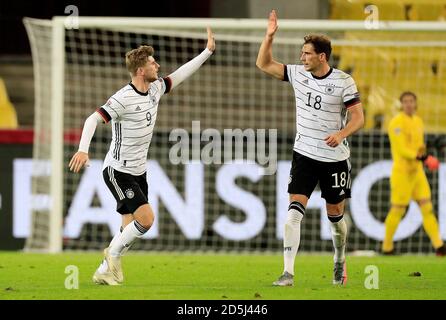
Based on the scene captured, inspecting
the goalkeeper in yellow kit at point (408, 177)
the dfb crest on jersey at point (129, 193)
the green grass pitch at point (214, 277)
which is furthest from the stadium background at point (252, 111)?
the dfb crest on jersey at point (129, 193)

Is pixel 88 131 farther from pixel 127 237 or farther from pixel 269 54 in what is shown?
pixel 269 54

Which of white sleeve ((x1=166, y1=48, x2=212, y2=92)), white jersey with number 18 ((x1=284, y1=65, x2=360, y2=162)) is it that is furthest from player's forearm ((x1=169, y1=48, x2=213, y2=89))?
white jersey with number 18 ((x1=284, y1=65, x2=360, y2=162))

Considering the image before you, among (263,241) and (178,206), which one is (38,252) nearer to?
(178,206)

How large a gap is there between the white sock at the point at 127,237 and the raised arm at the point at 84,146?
2.25 ft

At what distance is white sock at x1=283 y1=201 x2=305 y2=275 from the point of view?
30.8ft

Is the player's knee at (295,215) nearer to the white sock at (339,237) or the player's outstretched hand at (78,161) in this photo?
the white sock at (339,237)

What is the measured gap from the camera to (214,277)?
1060 centimetres

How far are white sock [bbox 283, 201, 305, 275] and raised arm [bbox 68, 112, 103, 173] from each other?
5.26ft

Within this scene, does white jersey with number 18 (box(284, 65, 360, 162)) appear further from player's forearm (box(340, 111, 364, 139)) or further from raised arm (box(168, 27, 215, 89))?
raised arm (box(168, 27, 215, 89))

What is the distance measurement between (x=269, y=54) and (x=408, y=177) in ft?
16.0

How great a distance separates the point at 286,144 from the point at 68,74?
146 inches

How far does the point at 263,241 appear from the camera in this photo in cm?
1476

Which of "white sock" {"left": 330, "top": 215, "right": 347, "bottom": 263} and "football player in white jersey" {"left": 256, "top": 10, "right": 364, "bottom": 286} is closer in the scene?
"football player in white jersey" {"left": 256, "top": 10, "right": 364, "bottom": 286}
